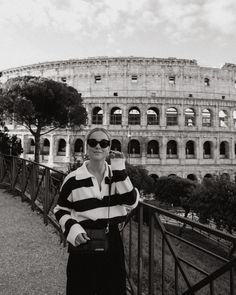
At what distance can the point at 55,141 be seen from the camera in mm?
27578

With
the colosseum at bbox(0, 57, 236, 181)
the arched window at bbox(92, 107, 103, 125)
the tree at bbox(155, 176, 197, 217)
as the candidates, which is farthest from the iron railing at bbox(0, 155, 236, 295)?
the arched window at bbox(92, 107, 103, 125)

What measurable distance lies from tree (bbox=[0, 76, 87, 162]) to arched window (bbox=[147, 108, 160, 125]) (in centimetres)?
1146

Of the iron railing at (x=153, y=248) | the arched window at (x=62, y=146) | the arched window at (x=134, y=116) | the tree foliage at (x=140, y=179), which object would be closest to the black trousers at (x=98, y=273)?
the iron railing at (x=153, y=248)

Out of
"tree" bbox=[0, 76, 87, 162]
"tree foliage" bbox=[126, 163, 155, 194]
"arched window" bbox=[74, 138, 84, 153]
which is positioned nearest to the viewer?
"tree" bbox=[0, 76, 87, 162]

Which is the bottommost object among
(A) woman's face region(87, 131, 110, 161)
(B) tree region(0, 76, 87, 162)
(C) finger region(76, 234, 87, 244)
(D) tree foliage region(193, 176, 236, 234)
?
(D) tree foliage region(193, 176, 236, 234)

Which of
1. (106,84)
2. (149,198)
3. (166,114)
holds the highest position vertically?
(106,84)

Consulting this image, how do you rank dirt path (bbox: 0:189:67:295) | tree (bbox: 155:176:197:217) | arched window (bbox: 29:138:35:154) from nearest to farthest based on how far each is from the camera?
dirt path (bbox: 0:189:67:295), tree (bbox: 155:176:197:217), arched window (bbox: 29:138:35:154)

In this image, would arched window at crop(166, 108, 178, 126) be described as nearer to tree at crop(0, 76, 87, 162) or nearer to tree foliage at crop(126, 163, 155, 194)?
tree foliage at crop(126, 163, 155, 194)

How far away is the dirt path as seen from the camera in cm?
312

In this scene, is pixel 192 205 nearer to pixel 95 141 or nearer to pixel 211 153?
pixel 211 153

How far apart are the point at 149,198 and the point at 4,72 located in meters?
23.3

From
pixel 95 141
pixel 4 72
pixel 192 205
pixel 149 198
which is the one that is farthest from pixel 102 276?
pixel 4 72

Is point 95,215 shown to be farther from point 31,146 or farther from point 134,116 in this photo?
point 31,146

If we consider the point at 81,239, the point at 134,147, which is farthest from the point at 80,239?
the point at 134,147
